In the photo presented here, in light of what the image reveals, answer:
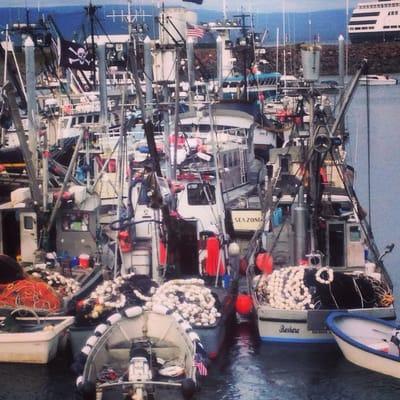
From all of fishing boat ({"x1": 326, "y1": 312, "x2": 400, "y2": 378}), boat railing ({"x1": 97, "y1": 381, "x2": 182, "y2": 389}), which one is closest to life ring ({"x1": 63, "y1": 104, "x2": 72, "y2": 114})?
fishing boat ({"x1": 326, "y1": 312, "x2": 400, "y2": 378})

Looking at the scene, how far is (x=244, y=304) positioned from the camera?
18.4 m

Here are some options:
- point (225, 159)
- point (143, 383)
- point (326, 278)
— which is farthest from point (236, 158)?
point (143, 383)

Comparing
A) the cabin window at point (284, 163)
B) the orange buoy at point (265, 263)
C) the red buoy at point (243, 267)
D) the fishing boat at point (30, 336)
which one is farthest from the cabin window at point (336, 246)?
the fishing boat at point (30, 336)

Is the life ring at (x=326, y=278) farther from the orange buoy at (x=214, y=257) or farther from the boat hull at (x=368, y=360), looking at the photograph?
the orange buoy at (x=214, y=257)

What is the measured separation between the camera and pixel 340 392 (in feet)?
53.1

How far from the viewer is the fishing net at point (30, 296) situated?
56.1ft

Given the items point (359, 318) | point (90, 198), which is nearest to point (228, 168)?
point (90, 198)

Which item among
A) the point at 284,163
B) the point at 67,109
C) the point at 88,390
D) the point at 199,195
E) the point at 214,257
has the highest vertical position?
the point at 67,109

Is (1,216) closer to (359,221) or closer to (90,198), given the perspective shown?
(90,198)

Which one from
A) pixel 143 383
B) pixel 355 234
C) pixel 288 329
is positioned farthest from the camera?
pixel 355 234

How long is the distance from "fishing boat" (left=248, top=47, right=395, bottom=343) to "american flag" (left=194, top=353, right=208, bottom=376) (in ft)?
6.71

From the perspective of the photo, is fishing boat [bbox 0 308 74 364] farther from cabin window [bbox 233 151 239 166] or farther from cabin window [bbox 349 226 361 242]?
cabin window [bbox 233 151 239 166]

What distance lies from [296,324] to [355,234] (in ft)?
8.57

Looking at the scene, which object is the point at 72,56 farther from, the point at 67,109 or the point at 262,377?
the point at 262,377
